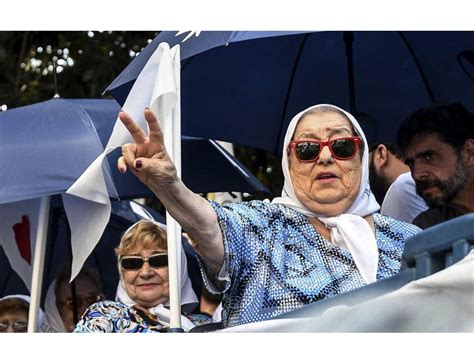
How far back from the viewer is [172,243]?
4.80m

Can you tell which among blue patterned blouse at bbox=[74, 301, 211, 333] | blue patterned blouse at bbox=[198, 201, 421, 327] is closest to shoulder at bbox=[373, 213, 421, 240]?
blue patterned blouse at bbox=[198, 201, 421, 327]

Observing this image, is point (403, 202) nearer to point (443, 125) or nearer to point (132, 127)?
point (443, 125)

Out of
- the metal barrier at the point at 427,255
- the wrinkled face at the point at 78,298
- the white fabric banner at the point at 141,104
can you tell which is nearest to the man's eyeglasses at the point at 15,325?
the wrinkled face at the point at 78,298

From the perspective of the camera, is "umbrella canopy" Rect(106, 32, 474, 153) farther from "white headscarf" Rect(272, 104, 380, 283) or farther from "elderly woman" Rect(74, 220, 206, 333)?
"white headscarf" Rect(272, 104, 380, 283)

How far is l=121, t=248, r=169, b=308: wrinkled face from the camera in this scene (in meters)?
5.18

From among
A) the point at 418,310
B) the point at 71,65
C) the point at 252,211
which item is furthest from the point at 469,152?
the point at 71,65

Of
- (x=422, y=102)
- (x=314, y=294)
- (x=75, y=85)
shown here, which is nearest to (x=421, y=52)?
(x=422, y=102)

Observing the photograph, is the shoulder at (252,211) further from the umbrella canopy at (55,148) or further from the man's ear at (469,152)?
the umbrella canopy at (55,148)

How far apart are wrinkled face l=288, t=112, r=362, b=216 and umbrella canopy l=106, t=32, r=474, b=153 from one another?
1595mm

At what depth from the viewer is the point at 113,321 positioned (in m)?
4.69

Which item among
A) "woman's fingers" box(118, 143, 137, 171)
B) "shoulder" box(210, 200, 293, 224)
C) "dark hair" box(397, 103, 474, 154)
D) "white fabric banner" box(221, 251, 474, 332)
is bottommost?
"white fabric banner" box(221, 251, 474, 332)

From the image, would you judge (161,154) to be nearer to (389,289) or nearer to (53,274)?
(389,289)

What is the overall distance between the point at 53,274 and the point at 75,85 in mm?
3129

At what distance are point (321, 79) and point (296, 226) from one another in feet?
7.42
